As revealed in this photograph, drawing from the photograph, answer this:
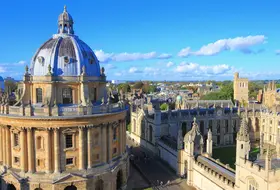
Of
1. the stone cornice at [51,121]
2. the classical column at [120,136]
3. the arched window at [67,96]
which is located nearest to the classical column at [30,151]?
the stone cornice at [51,121]

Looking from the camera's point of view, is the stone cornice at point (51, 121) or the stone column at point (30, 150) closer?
the stone cornice at point (51, 121)

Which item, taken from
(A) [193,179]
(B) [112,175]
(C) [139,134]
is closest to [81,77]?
(B) [112,175]

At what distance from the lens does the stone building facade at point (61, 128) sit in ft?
106

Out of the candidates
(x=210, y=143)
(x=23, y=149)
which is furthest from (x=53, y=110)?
(x=210, y=143)

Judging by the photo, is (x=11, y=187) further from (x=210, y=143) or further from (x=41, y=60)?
(x=210, y=143)

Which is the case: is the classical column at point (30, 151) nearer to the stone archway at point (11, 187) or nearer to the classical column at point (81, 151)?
the stone archway at point (11, 187)

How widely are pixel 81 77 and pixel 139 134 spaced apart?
30936mm

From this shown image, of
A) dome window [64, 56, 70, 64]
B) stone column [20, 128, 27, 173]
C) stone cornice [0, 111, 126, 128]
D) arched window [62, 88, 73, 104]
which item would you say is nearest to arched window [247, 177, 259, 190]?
stone cornice [0, 111, 126, 128]

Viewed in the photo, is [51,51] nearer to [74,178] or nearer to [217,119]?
[74,178]

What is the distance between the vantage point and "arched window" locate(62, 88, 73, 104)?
Answer: 34875 mm

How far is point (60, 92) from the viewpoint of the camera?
34.7 metres

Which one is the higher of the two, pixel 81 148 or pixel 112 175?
pixel 81 148

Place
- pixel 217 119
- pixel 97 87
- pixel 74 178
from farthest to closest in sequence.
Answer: pixel 217 119, pixel 97 87, pixel 74 178

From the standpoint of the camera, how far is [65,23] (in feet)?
128
